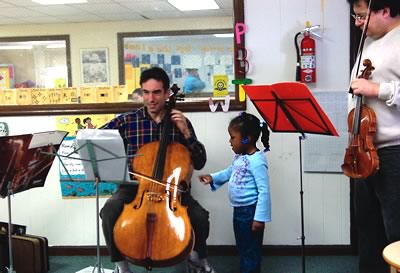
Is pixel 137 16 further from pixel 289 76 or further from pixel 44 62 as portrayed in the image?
pixel 289 76

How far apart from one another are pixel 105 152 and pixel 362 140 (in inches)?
41.4

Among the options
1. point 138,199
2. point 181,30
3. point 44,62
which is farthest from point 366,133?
point 44,62

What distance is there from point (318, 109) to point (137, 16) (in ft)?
5.88

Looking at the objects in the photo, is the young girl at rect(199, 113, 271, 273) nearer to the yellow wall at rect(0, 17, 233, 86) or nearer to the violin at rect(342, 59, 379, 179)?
the violin at rect(342, 59, 379, 179)

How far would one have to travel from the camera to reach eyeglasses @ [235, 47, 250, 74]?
2887 mm

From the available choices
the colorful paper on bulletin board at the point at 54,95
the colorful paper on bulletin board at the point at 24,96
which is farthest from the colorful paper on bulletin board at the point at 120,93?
the colorful paper on bulletin board at the point at 24,96

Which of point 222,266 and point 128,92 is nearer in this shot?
point 222,266

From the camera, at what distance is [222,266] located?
2822 mm

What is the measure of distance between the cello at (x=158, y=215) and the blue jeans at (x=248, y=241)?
1.45 feet

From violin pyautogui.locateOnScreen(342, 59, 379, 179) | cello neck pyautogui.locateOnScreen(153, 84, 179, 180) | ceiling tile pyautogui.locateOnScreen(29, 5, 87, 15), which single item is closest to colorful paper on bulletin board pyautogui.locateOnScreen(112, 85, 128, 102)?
cello neck pyautogui.locateOnScreen(153, 84, 179, 180)

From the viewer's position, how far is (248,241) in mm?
2488

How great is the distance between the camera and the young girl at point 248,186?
8.07ft

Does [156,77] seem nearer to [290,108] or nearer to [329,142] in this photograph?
[290,108]

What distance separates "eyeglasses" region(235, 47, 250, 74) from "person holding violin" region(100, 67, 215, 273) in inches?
22.1
